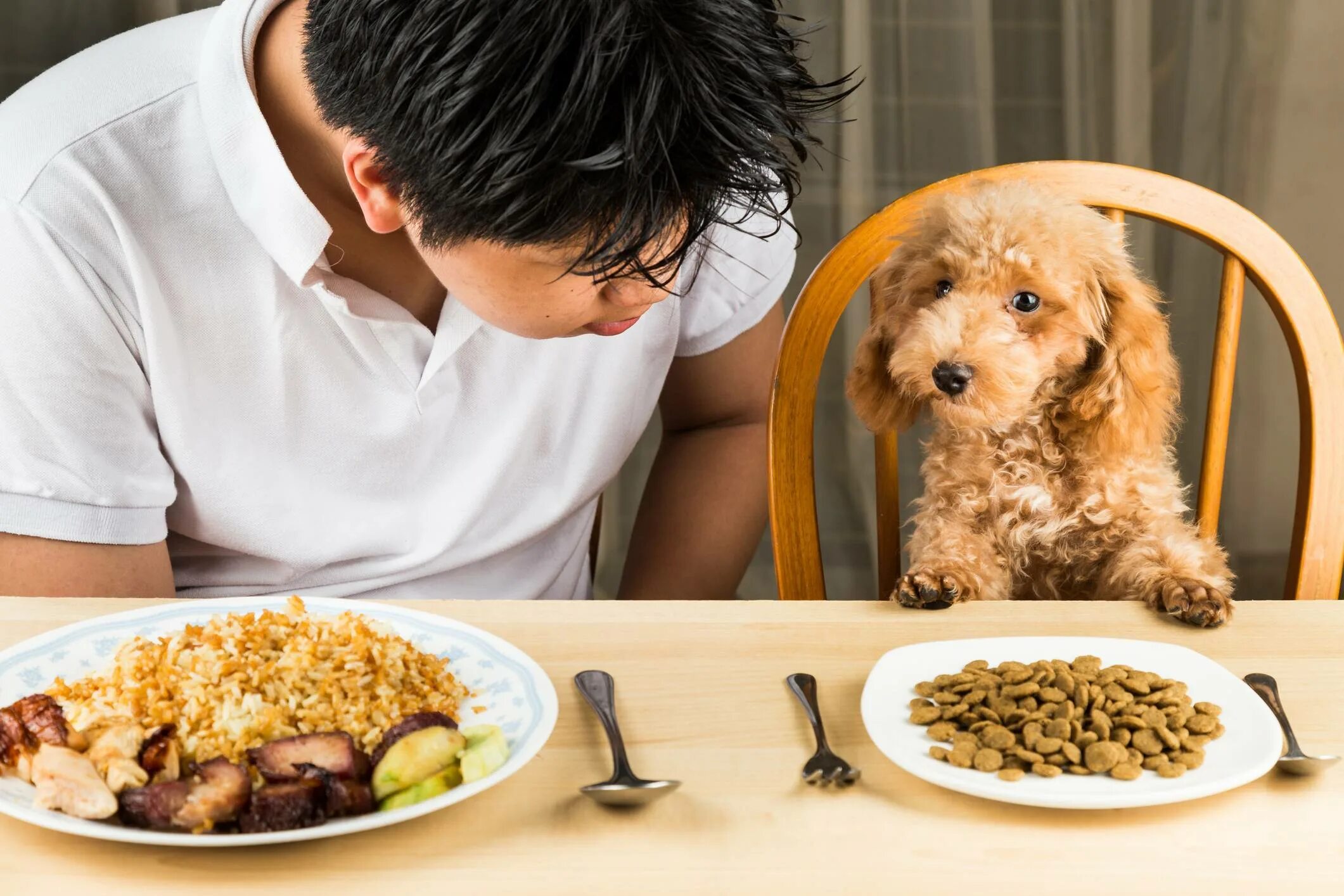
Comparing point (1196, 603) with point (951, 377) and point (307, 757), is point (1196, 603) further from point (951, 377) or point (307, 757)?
point (307, 757)

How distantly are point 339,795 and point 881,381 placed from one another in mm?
724

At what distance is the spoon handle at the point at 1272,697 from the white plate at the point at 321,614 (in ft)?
1.47

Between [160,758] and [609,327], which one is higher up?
[609,327]

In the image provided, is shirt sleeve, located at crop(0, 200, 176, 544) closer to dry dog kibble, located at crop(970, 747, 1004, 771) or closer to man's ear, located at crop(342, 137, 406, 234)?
man's ear, located at crop(342, 137, 406, 234)

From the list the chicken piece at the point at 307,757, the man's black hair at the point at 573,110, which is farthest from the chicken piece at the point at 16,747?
the man's black hair at the point at 573,110

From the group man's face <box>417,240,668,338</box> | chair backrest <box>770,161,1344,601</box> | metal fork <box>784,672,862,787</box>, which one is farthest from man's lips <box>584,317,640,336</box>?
metal fork <box>784,672,862,787</box>

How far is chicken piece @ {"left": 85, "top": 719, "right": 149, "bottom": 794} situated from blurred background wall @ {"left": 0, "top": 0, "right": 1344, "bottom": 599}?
179cm

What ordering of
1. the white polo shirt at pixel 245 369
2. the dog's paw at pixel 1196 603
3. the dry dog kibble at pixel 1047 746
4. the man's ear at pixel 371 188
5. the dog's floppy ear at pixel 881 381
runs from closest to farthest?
the dry dog kibble at pixel 1047 746
the man's ear at pixel 371 188
the dog's paw at pixel 1196 603
the white polo shirt at pixel 245 369
the dog's floppy ear at pixel 881 381

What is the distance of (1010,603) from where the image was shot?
36.4 inches

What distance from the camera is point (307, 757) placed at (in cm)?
59

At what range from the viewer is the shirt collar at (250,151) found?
0.98 m

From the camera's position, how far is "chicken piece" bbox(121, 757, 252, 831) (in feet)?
1.84

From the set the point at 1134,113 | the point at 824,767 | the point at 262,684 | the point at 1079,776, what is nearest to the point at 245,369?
the point at 262,684

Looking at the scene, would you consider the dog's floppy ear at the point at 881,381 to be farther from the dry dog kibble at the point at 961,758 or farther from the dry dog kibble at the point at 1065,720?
the dry dog kibble at the point at 961,758
